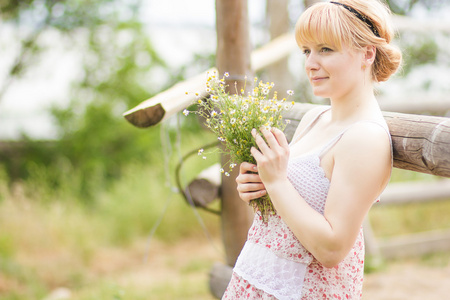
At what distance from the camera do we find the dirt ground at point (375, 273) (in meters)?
3.86

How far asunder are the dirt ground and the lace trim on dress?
3.52 feet

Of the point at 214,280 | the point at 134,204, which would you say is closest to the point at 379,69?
the point at 214,280

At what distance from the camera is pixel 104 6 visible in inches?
357

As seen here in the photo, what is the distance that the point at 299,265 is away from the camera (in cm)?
162

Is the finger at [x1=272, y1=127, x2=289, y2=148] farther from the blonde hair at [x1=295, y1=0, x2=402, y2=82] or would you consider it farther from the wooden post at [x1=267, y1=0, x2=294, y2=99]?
the wooden post at [x1=267, y1=0, x2=294, y2=99]

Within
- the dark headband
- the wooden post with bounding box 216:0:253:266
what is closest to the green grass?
the wooden post with bounding box 216:0:253:266

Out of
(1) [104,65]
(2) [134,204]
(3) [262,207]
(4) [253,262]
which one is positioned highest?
(1) [104,65]

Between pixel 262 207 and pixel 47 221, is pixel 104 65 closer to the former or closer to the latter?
pixel 47 221

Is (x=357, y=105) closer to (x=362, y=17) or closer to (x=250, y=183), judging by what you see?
(x=362, y=17)

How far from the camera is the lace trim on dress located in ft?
5.27

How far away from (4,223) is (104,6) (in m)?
4.57

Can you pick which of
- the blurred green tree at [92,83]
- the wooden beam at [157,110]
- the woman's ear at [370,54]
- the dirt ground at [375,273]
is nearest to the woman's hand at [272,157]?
the woman's ear at [370,54]

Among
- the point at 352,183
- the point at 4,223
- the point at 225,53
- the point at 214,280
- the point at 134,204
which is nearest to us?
the point at 352,183

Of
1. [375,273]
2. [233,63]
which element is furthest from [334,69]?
[375,273]
